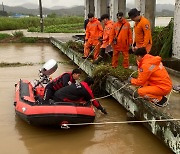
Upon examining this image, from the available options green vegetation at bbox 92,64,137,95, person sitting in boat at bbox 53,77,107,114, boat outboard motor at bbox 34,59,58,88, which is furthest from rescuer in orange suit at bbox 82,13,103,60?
person sitting in boat at bbox 53,77,107,114

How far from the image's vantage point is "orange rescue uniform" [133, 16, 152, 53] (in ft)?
25.0

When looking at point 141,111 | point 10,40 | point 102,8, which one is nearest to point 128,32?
point 141,111

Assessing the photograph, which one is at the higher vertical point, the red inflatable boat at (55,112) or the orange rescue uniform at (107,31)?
the orange rescue uniform at (107,31)

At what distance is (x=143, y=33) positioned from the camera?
7793 millimetres

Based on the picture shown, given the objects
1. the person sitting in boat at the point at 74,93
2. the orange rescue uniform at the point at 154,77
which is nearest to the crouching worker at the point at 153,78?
the orange rescue uniform at the point at 154,77

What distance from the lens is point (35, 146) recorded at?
589 centimetres

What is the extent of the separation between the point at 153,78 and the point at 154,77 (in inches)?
1.0

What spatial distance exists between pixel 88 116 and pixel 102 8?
12.8 m

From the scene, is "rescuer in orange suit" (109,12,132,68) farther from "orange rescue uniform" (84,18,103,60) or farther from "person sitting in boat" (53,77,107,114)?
"person sitting in boat" (53,77,107,114)

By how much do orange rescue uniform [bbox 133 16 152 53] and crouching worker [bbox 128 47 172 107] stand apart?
A: 80.1 inches

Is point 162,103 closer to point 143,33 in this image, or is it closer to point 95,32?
point 143,33

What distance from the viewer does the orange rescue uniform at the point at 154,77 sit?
5551 millimetres

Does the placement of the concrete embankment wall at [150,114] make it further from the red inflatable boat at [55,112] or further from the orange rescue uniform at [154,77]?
the red inflatable boat at [55,112]

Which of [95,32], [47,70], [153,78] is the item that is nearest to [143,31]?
[153,78]
